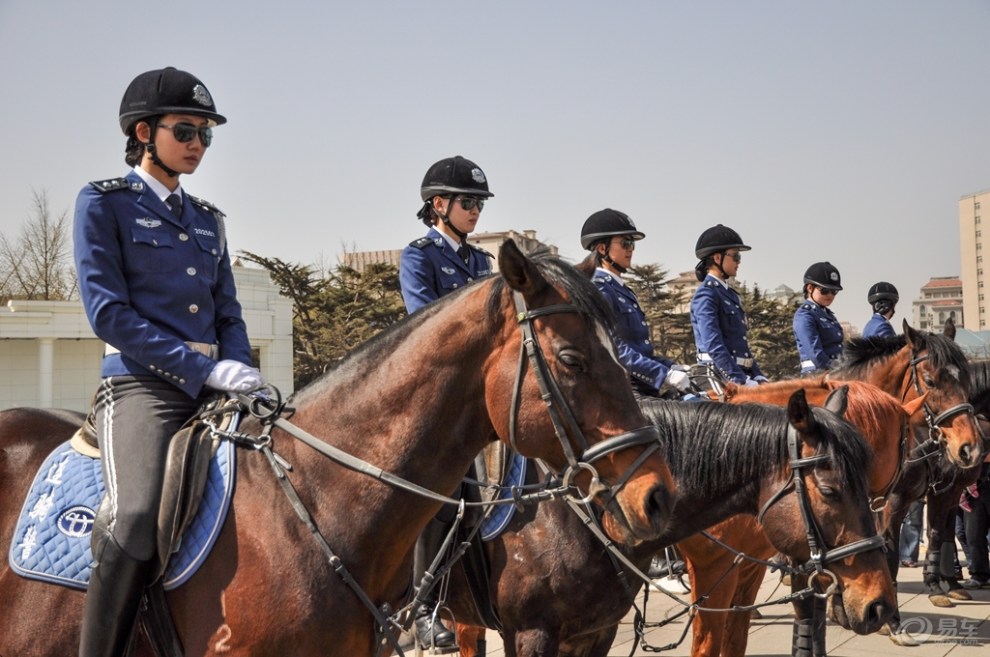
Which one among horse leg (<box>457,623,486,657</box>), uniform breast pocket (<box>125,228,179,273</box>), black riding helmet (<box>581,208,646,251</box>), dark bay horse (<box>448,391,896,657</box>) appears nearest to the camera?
uniform breast pocket (<box>125,228,179,273</box>)

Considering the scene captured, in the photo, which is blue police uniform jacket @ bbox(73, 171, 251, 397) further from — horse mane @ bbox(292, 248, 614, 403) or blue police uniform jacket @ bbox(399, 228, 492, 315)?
blue police uniform jacket @ bbox(399, 228, 492, 315)

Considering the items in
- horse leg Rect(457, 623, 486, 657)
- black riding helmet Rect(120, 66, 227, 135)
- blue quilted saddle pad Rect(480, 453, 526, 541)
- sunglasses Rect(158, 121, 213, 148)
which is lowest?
horse leg Rect(457, 623, 486, 657)

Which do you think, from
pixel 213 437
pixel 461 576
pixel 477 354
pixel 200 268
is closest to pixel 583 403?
pixel 477 354

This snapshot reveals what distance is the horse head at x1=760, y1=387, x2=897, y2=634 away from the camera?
168 inches

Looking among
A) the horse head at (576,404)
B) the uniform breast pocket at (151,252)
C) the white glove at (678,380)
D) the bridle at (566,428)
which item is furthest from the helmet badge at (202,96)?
the white glove at (678,380)

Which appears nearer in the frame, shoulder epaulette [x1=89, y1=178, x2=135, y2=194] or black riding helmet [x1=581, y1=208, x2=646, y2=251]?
shoulder epaulette [x1=89, y1=178, x2=135, y2=194]

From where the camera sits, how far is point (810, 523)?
443cm

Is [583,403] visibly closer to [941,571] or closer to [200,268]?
[200,268]

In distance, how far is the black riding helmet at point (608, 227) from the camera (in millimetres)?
7148

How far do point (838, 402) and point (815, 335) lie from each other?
18.1 ft

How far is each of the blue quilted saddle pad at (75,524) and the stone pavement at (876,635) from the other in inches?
201

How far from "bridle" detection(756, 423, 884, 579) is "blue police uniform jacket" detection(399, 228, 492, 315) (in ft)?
6.35

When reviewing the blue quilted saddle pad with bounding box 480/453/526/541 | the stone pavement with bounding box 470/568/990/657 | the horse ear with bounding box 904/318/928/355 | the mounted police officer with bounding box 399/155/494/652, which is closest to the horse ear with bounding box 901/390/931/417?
the horse ear with bounding box 904/318/928/355

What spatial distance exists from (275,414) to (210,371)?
0.28m
